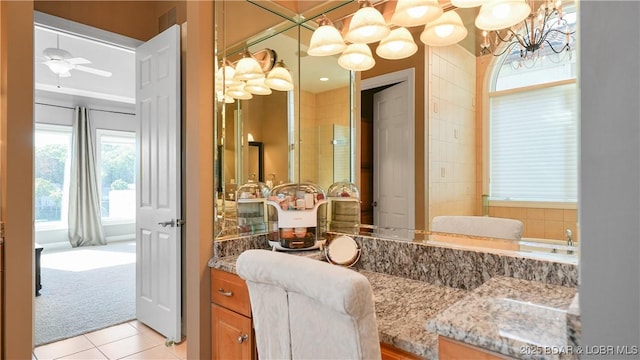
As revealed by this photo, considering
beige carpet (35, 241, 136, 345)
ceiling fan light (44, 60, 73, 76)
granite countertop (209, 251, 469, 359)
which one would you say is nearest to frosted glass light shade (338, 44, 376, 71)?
granite countertop (209, 251, 469, 359)

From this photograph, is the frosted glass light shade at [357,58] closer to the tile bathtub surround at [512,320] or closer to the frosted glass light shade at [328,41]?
the frosted glass light shade at [328,41]

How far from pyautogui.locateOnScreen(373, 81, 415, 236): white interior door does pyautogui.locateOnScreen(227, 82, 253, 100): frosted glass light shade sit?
804 millimetres

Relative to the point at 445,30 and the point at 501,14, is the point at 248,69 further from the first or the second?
the point at 501,14

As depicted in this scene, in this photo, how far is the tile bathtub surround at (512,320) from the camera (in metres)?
0.77

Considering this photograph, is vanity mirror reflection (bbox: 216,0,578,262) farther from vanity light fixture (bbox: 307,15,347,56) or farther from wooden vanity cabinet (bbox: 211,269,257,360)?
wooden vanity cabinet (bbox: 211,269,257,360)

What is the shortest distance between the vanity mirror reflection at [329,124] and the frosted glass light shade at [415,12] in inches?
3.8

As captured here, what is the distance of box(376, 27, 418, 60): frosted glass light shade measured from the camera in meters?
1.73

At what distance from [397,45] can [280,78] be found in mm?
871

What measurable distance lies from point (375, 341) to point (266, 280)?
35 cm

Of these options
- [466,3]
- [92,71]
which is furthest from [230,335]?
[92,71]

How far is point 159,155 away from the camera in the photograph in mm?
2744

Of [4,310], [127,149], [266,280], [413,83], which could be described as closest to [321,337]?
[266,280]

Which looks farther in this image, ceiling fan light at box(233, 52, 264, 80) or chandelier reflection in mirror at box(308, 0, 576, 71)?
ceiling fan light at box(233, 52, 264, 80)
